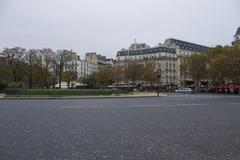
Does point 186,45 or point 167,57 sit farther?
point 186,45

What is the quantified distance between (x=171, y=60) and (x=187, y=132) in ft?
386

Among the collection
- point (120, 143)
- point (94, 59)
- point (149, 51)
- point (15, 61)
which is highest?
point (94, 59)

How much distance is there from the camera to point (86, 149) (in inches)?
326

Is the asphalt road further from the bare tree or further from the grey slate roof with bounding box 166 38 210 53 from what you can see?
the grey slate roof with bounding box 166 38 210 53

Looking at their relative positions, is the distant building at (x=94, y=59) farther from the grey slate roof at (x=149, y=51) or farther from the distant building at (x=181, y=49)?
the distant building at (x=181, y=49)

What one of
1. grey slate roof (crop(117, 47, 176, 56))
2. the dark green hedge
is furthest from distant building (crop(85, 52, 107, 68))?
the dark green hedge

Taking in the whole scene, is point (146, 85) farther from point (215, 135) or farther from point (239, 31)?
point (215, 135)

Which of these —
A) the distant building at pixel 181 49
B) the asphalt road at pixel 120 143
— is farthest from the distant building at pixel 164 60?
the asphalt road at pixel 120 143

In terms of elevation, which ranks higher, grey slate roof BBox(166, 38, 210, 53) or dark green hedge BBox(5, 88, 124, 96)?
grey slate roof BBox(166, 38, 210, 53)

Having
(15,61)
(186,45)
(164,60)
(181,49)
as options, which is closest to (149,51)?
(164,60)

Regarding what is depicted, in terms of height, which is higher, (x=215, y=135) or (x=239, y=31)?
(x=239, y=31)

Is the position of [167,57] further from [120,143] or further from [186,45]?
[120,143]

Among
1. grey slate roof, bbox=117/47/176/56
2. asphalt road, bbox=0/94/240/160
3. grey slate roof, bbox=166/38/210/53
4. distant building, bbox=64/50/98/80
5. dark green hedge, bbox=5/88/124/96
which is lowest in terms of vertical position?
asphalt road, bbox=0/94/240/160

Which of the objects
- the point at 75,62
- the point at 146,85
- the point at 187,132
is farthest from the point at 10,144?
the point at 75,62
